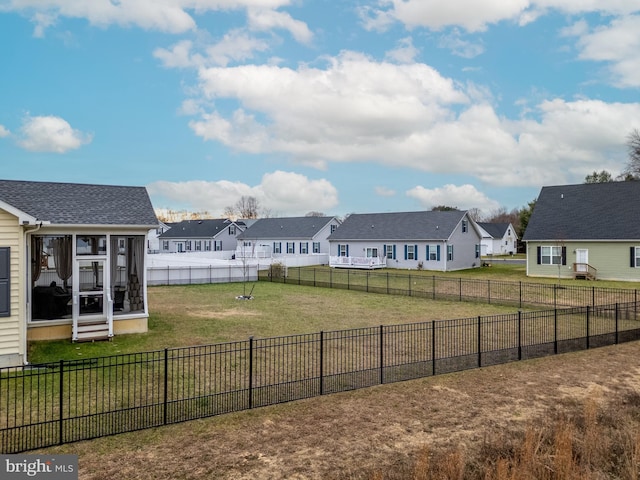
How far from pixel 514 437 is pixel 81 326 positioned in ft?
40.8

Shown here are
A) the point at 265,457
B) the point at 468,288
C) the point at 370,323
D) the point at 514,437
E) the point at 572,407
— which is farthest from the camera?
the point at 468,288

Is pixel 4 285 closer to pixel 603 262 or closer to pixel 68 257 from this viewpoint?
pixel 68 257

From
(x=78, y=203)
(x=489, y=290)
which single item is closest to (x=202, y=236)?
(x=489, y=290)

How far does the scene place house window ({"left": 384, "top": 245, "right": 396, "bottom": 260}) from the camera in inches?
1703

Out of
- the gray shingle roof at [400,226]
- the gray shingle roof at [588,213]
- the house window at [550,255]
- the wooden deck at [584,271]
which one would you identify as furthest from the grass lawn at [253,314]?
the gray shingle roof at [400,226]

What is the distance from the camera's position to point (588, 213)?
115 ft

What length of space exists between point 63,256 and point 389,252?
101ft

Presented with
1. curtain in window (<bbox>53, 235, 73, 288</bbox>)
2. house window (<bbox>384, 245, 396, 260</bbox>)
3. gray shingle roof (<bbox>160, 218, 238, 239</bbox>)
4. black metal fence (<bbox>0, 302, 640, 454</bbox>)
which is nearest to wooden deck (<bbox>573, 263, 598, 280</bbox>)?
house window (<bbox>384, 245, 396, 260</bbox>)

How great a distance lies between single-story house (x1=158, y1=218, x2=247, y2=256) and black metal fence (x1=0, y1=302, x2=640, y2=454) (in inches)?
1992

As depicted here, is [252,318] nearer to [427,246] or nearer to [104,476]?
[104,476]

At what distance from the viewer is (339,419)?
8.13 meters

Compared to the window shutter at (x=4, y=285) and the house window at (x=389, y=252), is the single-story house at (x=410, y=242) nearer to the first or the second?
the house window at (x=389, y=252)

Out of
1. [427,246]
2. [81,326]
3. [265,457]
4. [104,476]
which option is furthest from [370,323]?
[427,246]

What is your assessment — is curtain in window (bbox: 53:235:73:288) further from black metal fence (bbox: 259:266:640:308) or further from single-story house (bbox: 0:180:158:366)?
black metal fence (bbox: 259:266:640:308)
